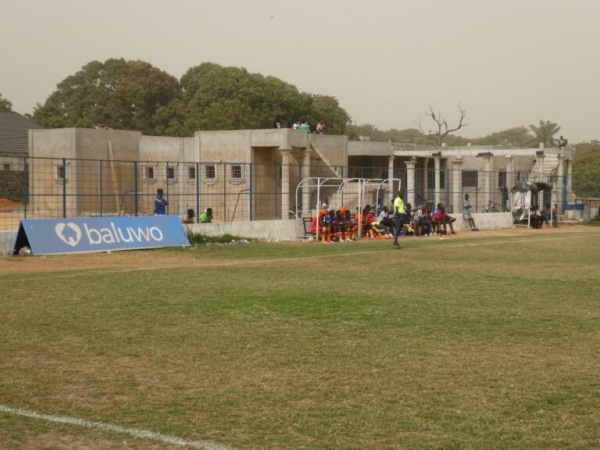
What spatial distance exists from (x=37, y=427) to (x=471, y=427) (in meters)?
3.20

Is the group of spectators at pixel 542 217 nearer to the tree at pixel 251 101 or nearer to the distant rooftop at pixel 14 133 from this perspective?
the tree at pixel 251 101

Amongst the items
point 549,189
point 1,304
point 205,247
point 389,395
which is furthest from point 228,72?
point 389,395

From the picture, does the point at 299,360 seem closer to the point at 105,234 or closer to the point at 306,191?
the point at 105,234

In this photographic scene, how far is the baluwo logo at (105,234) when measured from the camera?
74.8 feet

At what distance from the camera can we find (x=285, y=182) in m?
35.7

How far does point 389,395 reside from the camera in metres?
7.78

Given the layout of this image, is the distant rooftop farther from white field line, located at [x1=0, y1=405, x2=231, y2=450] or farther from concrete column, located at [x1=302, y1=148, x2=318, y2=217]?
white field line, located at [x1=0, y1=405, x2=231, y2=450]

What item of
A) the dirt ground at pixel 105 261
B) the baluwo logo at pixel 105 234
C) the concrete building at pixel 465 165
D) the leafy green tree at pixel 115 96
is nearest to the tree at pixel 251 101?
the leafy green tree at pixel 115 96

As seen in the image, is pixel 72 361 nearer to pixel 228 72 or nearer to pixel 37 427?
pixel 37 427

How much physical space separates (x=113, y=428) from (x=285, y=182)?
29.2 meters

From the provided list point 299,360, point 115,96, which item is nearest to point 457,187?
point 299,360

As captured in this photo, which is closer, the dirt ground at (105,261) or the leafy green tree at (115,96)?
the dirt ground at (105,261)

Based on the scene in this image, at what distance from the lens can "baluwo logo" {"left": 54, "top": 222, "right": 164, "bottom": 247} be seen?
22797mm

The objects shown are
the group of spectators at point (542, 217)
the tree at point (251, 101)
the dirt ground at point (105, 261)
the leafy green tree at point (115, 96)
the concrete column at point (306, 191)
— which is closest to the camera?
the dirt ground at point (105, 261)
